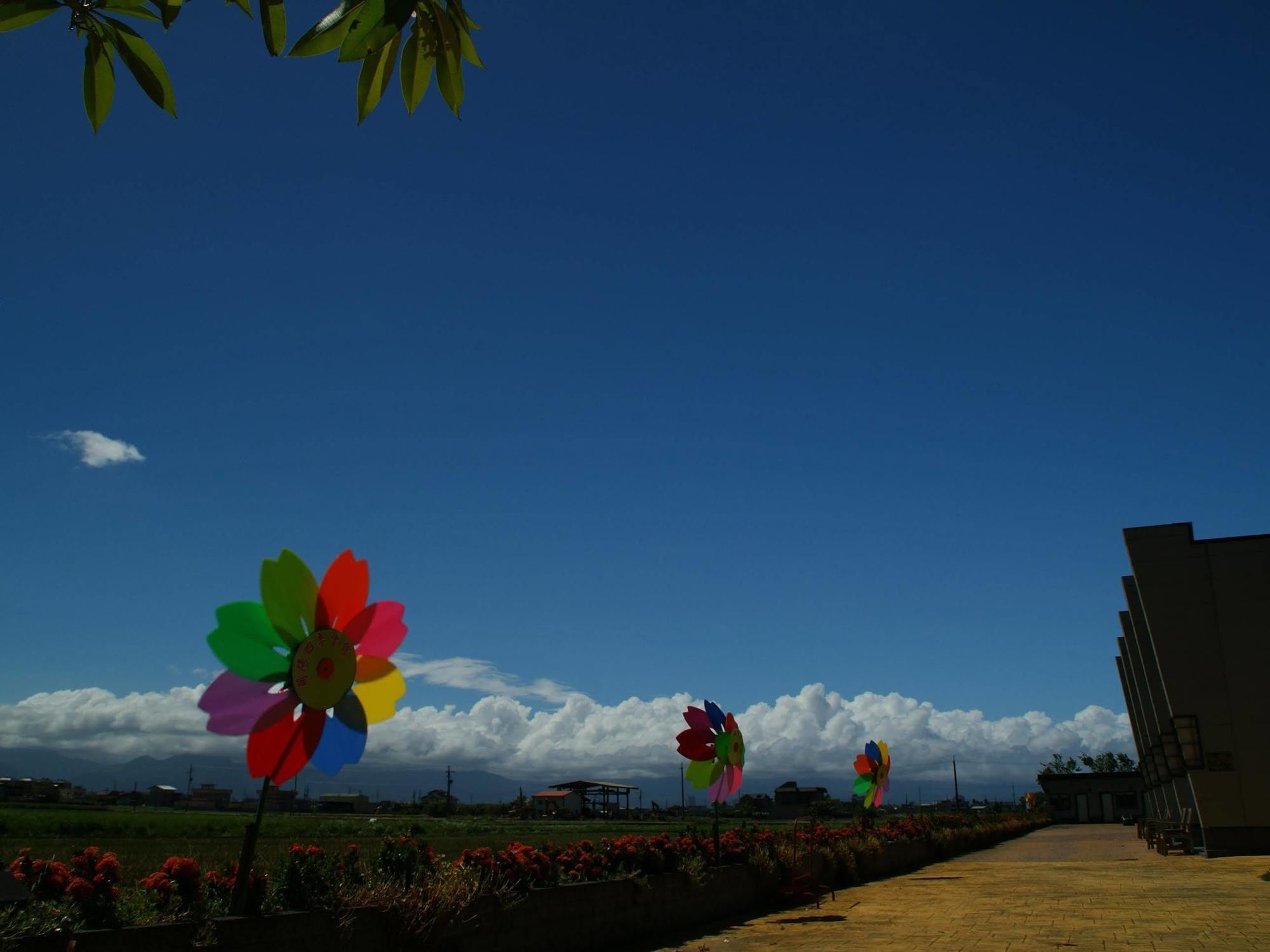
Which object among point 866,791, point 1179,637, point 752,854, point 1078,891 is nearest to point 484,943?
point 752,854

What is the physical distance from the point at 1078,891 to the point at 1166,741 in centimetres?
1039

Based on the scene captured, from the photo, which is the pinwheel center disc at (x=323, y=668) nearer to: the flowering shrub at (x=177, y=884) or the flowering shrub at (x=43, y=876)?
the flowering shrub at (x=177, y=884)

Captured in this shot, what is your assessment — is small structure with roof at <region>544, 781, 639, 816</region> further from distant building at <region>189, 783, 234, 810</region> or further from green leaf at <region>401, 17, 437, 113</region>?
green leaf at <region>401, 17, 437, 113</region>

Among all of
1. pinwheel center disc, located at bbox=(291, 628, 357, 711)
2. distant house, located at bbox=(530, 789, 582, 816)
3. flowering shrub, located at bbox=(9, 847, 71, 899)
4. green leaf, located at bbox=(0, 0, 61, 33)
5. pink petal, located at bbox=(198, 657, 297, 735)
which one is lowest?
distant house, located at bbox=(530, 789, 582, 816)

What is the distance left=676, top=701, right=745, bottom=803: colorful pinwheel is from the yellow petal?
6079 millimetres

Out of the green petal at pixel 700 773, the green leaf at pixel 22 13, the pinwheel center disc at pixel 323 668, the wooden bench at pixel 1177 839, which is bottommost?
the wooden bench at pixel 1177 839

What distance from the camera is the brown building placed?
60.0 ft

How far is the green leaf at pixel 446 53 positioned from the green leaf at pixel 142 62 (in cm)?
45

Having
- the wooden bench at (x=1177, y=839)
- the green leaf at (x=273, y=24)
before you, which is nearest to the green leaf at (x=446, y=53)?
the green leaf at (x=273, y=24)

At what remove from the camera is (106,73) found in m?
1.59

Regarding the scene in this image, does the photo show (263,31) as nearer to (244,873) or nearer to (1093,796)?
(244,873)

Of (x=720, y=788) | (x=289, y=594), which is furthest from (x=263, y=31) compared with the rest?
(x=720, y=788)

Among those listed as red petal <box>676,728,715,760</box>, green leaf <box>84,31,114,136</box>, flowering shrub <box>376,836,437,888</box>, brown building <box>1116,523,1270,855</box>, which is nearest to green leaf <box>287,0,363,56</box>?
green leaf <box>84,31,114,136</box>

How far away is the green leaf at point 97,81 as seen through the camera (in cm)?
156
